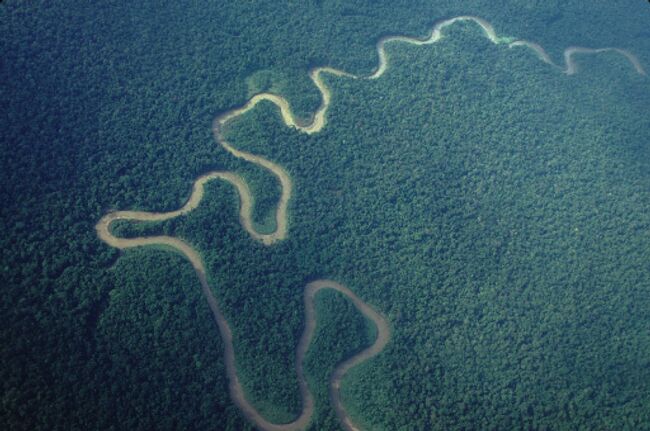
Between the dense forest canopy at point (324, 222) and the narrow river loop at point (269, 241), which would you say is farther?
the narrow river loop at point (269, 241)

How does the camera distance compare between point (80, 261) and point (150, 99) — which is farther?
point (150, 99)

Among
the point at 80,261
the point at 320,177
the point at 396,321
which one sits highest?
the point at 320,177

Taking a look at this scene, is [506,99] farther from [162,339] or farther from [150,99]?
[162,339]

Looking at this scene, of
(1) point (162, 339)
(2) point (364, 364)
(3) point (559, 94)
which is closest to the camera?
(1) point (162, 339)

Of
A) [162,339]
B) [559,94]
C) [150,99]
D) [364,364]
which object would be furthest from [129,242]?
[559,94]

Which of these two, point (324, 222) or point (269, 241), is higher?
point (324, 222)

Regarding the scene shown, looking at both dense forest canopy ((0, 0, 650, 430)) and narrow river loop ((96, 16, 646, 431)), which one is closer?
dense forest canopy ((0, 0, 650, 430))

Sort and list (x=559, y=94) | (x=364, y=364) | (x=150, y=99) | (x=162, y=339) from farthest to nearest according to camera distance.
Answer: (x=559, y=94), (x=150, y=99), (x=364, y=364), (x=162, y=339)

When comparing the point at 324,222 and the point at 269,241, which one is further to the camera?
the point at 324,222
